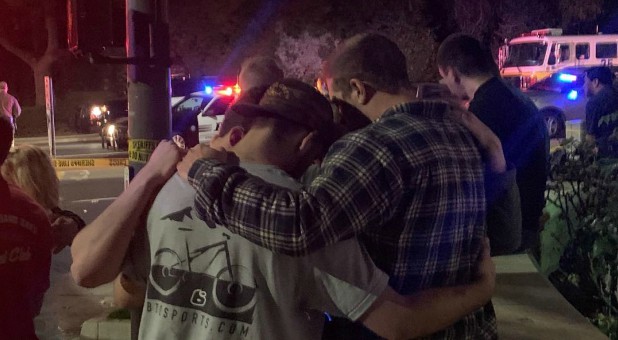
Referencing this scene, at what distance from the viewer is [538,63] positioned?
23172 mm

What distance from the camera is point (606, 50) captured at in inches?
965

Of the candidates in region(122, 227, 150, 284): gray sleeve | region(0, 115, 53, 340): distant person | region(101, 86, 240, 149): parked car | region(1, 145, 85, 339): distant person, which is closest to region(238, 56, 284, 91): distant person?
region(1, 145, 85, 339): distant person

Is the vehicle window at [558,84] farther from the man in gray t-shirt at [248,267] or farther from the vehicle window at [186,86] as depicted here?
the man in gray t-shirt at [248,267]

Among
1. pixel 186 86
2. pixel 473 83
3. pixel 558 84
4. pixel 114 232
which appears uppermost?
pixel 186 86

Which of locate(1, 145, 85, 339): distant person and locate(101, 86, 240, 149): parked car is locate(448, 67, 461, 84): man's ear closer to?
locate(1, 145, 85, 339): distant person

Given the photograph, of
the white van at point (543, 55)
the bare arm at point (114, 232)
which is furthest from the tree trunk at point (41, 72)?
the bare arm at point (114, 232)

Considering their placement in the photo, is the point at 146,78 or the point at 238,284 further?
the point at 146,78

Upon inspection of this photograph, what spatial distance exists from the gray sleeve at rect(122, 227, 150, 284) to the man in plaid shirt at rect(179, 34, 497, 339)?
0.69ft

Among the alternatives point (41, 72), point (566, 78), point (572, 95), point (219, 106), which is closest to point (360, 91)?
point (219, 106)

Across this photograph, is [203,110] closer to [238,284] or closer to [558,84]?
[558,84]

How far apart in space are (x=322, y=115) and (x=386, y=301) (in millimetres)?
541

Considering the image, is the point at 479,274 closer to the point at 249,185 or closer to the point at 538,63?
the point at 249,185

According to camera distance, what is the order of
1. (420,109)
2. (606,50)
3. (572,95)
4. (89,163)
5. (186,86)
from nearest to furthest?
(420,109) < (89,163) < (572,95) < (186,86) < (606,50)

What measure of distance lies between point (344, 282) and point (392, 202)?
278mm
